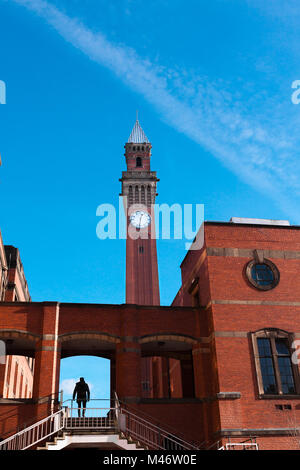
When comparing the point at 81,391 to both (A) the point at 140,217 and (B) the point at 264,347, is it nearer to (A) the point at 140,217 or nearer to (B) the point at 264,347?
(B) the point at 264,347

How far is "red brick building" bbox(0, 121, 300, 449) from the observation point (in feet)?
73.5

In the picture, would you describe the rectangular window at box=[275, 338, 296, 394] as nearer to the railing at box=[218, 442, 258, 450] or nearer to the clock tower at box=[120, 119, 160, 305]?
the railing at box=[218, 442, 258, 450]

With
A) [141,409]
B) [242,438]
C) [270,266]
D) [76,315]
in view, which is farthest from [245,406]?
[76,315]

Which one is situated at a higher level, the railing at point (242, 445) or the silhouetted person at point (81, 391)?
the silhouetted person at point (81, 391)

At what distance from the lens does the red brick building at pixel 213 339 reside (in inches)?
882

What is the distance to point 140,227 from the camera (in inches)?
2456

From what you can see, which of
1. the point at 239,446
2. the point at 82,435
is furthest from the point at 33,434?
the point at 239,446

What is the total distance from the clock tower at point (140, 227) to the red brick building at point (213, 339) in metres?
29.9

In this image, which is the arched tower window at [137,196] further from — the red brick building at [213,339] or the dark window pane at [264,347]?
the dark window pane at [264,347]

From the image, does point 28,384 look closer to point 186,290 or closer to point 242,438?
point 186,290

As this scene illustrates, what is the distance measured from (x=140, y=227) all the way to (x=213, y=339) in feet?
128

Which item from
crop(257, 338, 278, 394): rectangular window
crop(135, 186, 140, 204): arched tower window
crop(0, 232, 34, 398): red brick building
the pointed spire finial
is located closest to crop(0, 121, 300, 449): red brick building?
crop(257, 338, 278, 394): rectangular window

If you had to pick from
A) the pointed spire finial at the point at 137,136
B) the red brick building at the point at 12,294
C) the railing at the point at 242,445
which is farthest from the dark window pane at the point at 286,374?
the pointed spire finial at the point at 137,136
